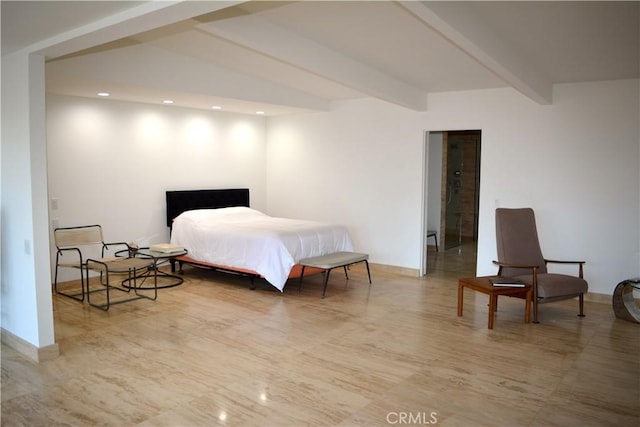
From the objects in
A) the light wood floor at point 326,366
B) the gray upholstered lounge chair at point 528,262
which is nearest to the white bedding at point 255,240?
the light wood floor at point 326,366

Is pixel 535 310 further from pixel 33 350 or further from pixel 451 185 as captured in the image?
pixel 451 185

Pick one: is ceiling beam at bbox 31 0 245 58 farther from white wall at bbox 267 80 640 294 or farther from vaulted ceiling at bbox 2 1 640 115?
white wall at bbox 267 80 640 294

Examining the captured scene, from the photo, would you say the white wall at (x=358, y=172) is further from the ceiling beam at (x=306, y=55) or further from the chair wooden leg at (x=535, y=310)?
the chair wooden leg at (x=535, y=310)

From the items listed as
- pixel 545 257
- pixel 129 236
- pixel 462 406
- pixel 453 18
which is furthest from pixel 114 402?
pixel 545 257

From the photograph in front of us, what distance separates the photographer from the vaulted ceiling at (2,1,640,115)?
2945 millimetres

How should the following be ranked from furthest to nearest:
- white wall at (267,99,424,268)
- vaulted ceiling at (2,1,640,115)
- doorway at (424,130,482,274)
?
doorway at (424,130,482,274), white wall at (267,99,424,268), vaulted ceiling at (2,1,640,115)

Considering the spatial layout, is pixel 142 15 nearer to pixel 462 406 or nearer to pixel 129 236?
pixel 462 406

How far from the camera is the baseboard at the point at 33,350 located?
365cm

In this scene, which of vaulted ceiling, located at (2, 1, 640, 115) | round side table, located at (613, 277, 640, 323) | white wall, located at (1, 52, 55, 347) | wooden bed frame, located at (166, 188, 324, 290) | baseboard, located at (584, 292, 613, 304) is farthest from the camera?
wooden bed frame, located at (166, 188, 324, 290)

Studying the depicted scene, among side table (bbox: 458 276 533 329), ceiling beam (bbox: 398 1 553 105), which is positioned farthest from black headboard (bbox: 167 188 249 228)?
ceiling beam (bbox: 398 1 553 105)

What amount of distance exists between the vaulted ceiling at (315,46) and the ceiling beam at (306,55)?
0.01 meters

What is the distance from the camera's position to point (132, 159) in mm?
6434

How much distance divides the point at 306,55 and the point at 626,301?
377cm

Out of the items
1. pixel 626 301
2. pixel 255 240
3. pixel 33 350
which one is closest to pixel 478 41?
pixel 626 301
